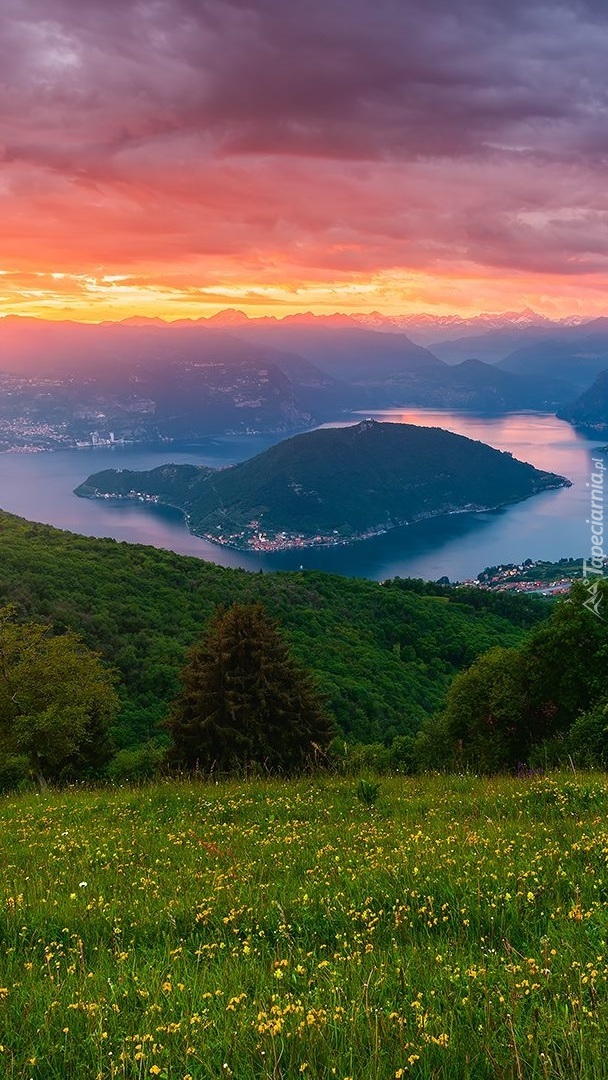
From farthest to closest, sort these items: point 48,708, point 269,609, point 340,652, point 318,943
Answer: point 269,609 → point 340,652 → point 48,708 → point 318,943

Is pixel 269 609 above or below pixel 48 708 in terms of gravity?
below

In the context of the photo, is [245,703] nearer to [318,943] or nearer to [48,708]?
[48,708]

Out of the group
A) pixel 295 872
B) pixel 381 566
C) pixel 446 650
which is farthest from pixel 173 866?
pixel 381 566

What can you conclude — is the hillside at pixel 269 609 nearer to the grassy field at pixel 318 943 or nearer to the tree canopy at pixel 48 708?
the tree canopy at pixel 48 708

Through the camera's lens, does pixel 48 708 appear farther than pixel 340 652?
No

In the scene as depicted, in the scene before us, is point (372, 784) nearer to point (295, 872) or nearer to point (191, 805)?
point (191, 805)

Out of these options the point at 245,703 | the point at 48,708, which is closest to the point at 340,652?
the point at 48,708

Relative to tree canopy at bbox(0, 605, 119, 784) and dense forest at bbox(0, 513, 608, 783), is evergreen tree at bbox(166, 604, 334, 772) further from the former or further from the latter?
tree canopy at bbox(0, 605, 119, 784)

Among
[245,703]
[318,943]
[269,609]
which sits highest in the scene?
[318,943]
